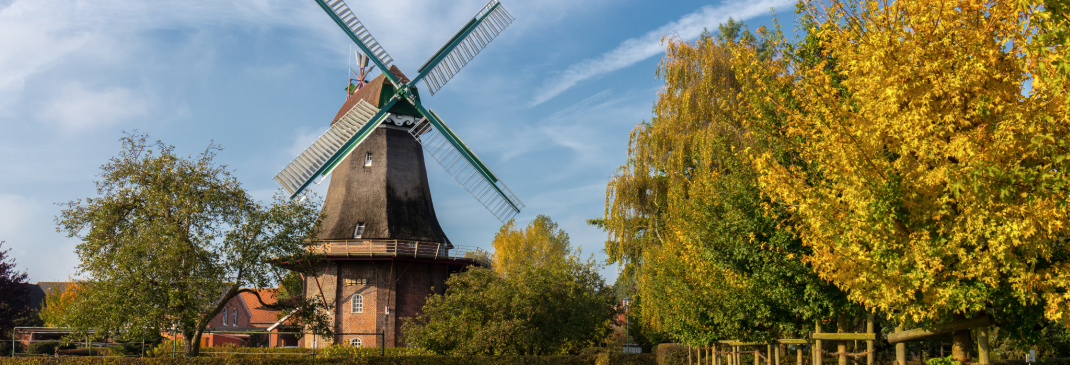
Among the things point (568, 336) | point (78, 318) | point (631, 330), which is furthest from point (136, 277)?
point (631, 330)

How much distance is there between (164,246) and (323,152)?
16270 millimetres

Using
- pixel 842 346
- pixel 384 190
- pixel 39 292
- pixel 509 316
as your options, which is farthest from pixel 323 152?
pixel 39 292

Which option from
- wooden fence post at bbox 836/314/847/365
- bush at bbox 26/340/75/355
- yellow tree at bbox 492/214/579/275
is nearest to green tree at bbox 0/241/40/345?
bush at bbox 26/340/75/355

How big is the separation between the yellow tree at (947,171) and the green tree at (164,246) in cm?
1984

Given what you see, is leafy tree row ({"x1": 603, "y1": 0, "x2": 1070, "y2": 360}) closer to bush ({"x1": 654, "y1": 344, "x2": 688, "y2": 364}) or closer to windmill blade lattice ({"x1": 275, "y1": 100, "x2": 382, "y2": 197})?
bush ({"x1": 654, "y1": 344, "x2": 688, "y2": 364})

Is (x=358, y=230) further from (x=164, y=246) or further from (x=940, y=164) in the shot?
(x=940, y=164)

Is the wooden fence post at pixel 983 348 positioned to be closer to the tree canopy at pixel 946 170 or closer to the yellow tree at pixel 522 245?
the tree canopy at pixel 946 170

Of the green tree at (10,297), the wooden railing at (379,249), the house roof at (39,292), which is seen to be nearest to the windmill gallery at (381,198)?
the wooden railing at (379,249)

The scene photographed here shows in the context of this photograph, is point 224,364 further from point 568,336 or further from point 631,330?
point 631,330

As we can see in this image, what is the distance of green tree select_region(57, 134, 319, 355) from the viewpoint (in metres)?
22.7

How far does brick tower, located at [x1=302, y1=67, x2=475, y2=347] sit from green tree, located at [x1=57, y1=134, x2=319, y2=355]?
37.8ft

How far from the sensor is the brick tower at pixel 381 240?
3725 centimetres

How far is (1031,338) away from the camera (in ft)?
30.9

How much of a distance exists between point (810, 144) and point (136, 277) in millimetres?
19684
